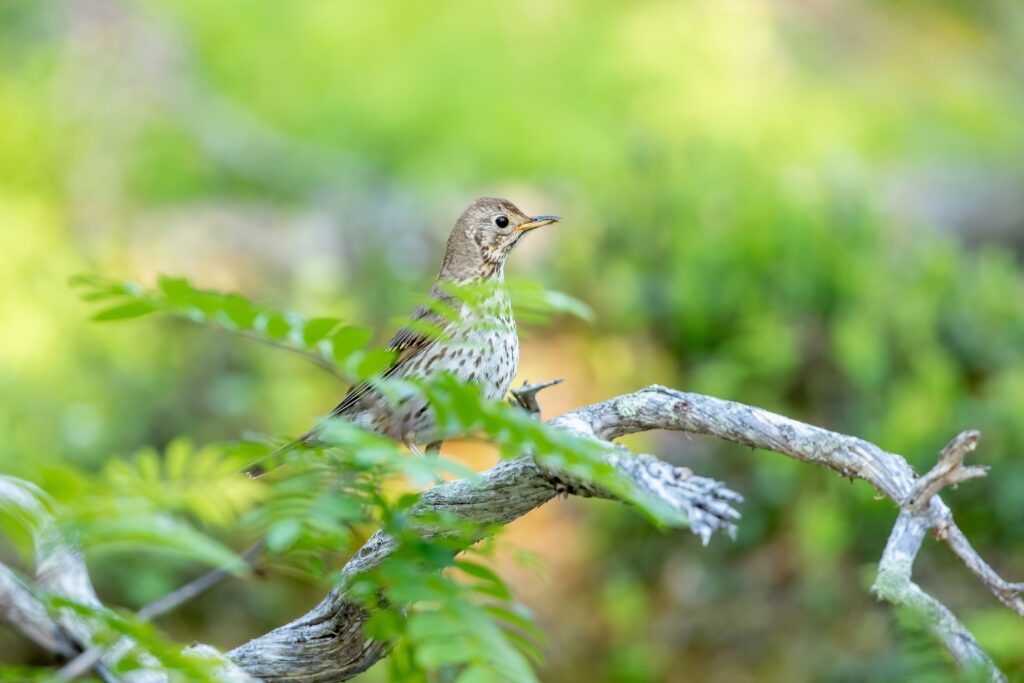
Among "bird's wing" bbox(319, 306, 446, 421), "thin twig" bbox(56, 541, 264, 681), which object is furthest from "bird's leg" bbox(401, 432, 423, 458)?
"thin twig" bbox(56, 541, 264, 681)

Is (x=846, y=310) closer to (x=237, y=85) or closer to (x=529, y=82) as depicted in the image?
(x=529, y=82)

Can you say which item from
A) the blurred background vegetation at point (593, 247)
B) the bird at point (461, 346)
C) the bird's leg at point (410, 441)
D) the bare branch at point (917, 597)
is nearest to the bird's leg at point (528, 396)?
the bird at point (461, 346)

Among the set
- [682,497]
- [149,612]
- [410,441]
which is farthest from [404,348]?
[149,612]

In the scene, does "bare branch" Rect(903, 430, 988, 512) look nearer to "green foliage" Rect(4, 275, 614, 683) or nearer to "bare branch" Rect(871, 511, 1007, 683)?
"bare branch" Rect(871, 511, 1007, 683)

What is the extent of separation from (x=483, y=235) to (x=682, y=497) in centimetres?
237

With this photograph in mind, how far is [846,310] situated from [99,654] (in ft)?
17.2

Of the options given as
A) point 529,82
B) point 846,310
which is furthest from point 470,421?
point 529,82

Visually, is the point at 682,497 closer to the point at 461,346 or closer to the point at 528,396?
the point at 528,396

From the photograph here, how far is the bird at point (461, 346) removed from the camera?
2.97 meters

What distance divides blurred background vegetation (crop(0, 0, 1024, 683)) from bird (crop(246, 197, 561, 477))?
1.32 metres

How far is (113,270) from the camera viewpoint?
24.8ft

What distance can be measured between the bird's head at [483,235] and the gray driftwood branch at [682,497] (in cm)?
145

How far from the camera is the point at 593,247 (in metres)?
6.87

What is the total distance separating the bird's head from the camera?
396 cm
